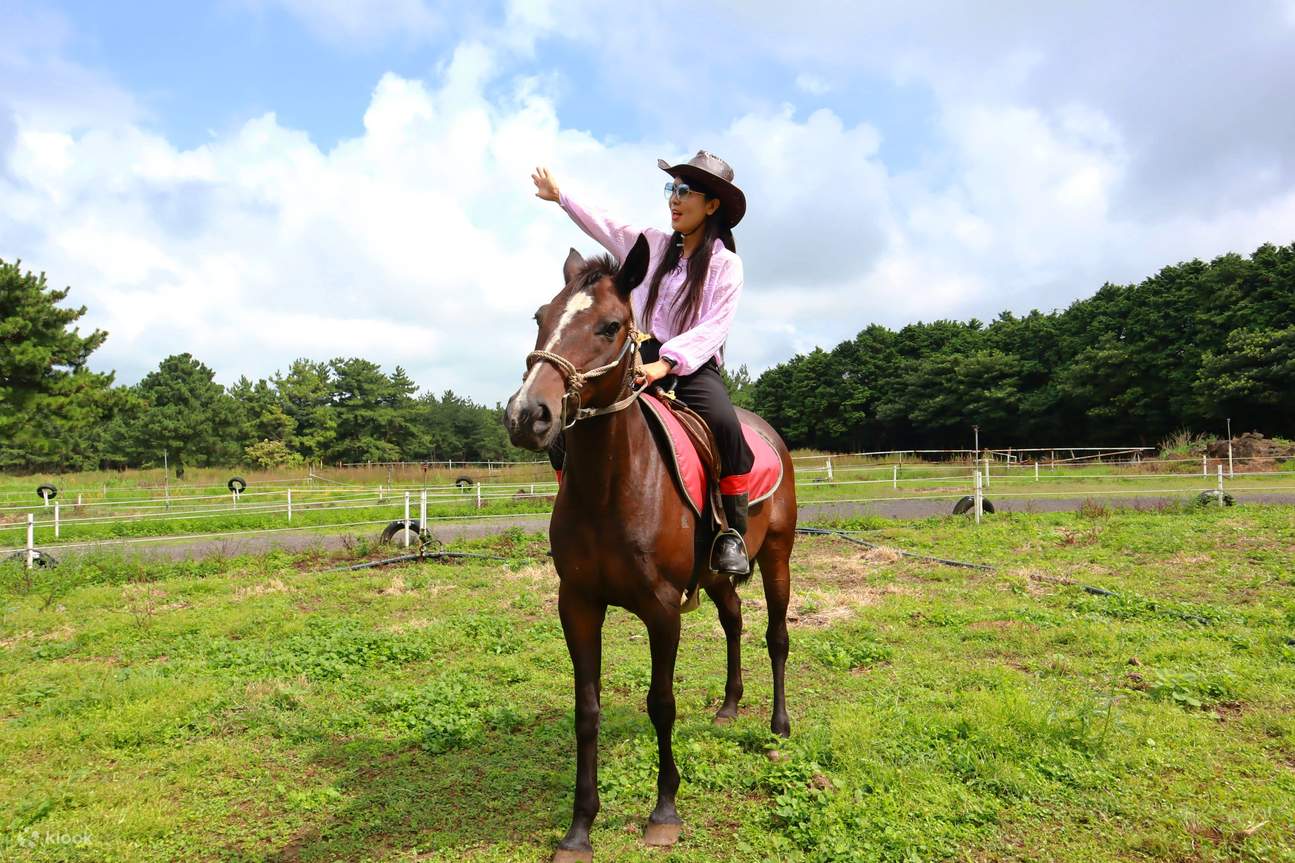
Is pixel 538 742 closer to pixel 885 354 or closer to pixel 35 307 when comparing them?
pixel 35 307

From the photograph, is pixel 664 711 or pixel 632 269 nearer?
pixel 632 269

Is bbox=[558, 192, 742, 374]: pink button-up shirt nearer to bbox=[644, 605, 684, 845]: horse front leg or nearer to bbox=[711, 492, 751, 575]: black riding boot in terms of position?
bbox=[711, 492, 751, 575]: black riding boot

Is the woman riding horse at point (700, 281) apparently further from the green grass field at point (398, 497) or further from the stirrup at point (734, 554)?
the green grass field at point (398, 497)

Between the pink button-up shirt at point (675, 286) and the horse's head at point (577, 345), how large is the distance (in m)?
0.42

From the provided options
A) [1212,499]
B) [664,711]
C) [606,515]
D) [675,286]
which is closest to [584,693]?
[664,711]

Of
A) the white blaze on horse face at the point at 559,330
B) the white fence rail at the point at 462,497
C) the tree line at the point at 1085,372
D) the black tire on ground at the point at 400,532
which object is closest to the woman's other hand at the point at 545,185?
the white blaze on horse face at the point at 559,330

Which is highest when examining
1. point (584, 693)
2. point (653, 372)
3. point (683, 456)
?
point (653, 372)

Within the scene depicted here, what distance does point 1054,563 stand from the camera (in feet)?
31.4

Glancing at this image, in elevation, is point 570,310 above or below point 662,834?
above

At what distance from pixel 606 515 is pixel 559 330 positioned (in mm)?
888

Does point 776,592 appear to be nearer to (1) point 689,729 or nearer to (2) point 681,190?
(1) point 689,729

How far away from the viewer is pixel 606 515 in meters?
3.08

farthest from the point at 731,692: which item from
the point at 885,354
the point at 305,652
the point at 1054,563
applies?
the point at 885,354

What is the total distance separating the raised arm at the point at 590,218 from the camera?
3.71 metres
